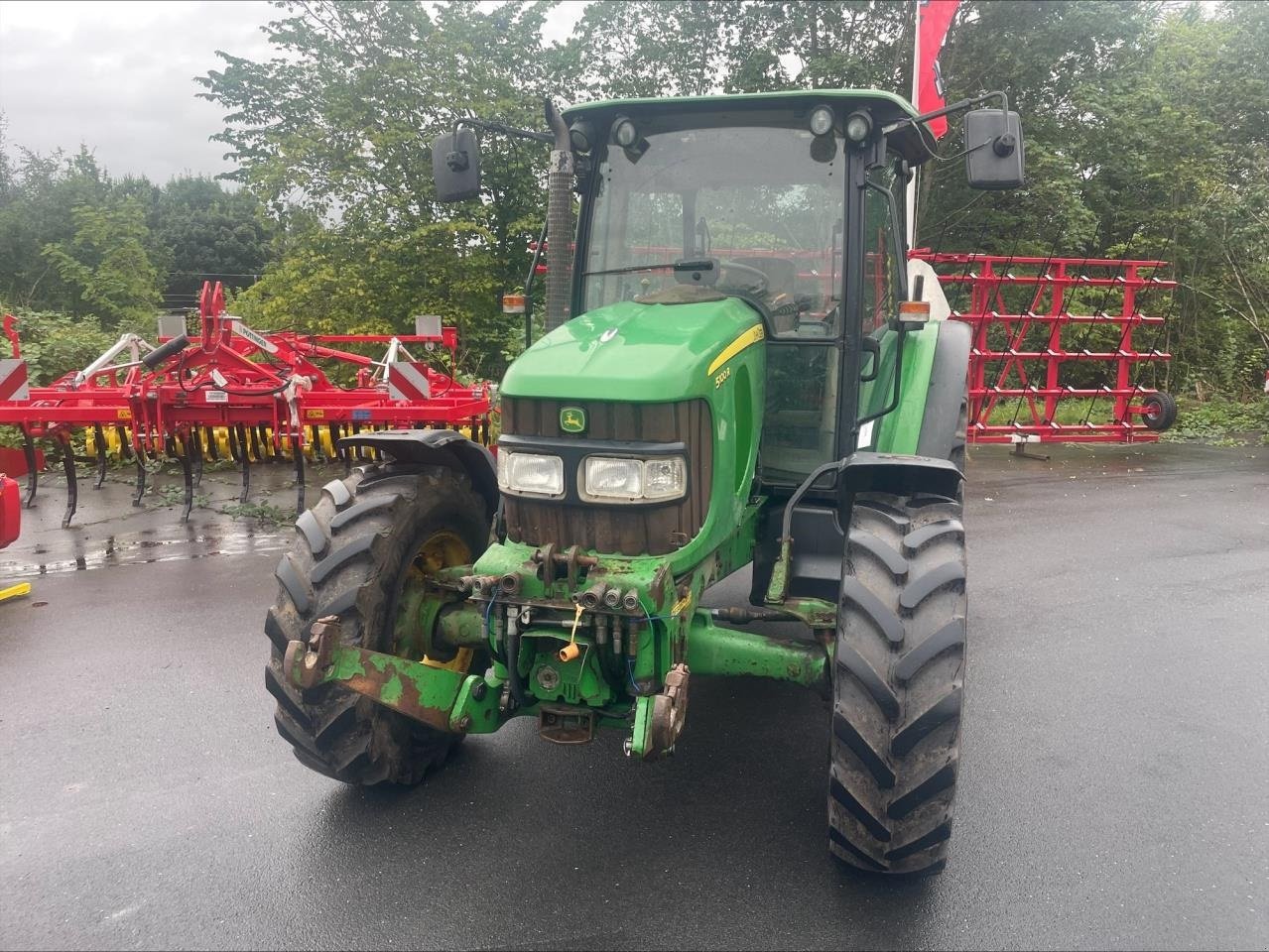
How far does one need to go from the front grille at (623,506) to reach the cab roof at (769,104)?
1.34 m

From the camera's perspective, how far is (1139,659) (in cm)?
493

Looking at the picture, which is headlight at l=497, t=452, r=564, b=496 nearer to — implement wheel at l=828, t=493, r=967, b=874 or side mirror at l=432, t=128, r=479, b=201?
implement wheel at l=828, t=493, r=967, b=874

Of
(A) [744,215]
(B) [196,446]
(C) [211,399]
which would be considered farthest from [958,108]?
(B) [196,446]

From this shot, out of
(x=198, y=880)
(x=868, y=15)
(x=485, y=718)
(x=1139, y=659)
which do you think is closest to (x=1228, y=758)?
(x=1139, y=659)

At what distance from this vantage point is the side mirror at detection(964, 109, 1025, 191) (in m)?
3.66

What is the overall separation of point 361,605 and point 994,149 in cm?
298

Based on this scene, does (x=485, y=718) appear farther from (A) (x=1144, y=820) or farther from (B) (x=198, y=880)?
(A) (x=1144, y=820)

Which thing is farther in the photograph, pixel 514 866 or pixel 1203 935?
pixel 514 866

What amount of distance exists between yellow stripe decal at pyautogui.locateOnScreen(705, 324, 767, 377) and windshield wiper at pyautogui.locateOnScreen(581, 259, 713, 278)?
1.11 feet

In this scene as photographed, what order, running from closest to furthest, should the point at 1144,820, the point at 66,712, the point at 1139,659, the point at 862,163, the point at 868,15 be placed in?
the point at 1144,820 < the point at 862,163 < the point at 66,712 < the point at 1139,659 < the point at 868,15

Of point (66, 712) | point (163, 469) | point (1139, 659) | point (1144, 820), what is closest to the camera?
point (1144, 820)

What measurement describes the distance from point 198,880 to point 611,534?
1742mm

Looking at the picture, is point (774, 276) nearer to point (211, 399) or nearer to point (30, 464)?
point (211, 399)

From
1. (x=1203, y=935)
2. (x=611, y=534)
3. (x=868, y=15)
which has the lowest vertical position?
(x=1203, y=935)
